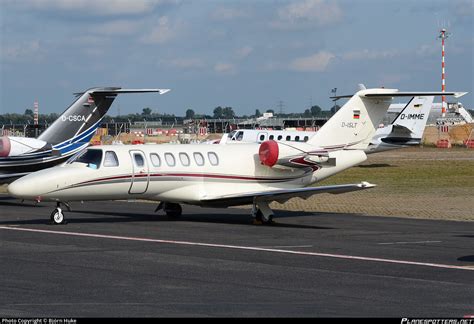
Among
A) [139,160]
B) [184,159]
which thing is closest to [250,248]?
[139,160]

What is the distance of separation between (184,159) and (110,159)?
88.2 inches

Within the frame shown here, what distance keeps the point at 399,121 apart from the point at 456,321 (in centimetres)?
4490

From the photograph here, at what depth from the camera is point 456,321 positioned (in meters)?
11.3

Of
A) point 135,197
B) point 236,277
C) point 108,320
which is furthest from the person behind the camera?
point 135,197

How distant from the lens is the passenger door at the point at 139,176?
25219 mm

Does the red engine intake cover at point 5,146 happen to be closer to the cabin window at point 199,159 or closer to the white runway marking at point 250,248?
the white runway marking at point 250,248

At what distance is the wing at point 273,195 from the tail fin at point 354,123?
11.2 ft

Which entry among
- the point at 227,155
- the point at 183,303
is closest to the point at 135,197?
the point at 227,155

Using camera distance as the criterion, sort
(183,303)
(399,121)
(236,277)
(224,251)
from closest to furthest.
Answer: (183,303) < (236,277) < (224,251) < (399,121)

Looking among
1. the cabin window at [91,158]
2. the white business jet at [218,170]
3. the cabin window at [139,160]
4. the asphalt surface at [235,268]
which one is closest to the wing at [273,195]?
the white business jet at [218,170]

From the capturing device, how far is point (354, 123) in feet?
93.5

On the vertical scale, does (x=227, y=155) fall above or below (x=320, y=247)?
above

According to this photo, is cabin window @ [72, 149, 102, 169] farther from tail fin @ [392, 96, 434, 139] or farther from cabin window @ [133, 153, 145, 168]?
tail fin @ [392, 96, 434, 139]

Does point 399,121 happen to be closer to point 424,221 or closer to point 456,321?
point 424,221
